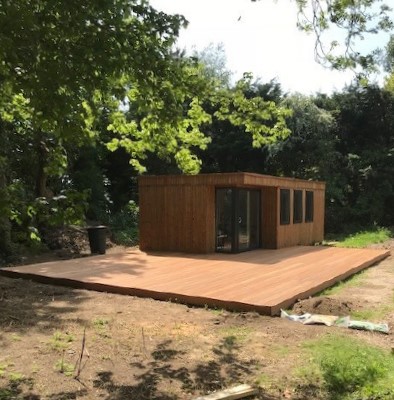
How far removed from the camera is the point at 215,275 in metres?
8.29

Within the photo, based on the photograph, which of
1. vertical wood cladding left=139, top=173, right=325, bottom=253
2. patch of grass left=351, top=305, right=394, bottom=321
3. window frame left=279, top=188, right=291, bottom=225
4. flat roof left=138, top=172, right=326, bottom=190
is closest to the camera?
patch of grass left=351, top=305, right=394, bottom=321

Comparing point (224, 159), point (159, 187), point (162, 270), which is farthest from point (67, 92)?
point (224, 159)

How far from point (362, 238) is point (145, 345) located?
42.4 ft

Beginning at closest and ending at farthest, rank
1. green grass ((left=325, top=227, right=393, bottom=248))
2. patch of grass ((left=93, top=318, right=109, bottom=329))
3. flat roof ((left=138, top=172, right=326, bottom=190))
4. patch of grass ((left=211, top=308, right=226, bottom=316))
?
patch of grass ((left=93, top=318, right=109, bottom=329)) < patch of grass ((left=211, top=308, right=226, bottom=316)) < flat roof ((left=138, top=172, right=326, bottom=190)) < green grass ((left=325, top=227, right=393, bottom=248))

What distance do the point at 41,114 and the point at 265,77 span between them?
Answer: 2090cm

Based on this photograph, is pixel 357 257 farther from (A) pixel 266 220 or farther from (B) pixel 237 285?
(B) pixel 237 285

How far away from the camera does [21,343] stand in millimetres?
4711

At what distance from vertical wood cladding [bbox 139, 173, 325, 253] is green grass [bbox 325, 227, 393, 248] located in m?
2.93

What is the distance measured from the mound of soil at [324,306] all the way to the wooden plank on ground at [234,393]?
261 centimetres

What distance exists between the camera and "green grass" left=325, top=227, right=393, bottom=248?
49.8 feet

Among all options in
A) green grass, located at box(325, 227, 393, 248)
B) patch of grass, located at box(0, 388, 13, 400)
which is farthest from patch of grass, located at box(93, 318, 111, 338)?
green grass, located at box(325, 227, 393, 248)

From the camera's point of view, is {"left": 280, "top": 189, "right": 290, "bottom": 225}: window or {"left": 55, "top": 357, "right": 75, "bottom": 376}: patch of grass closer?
{"left": 55, "top": 357, "right": 75, "bottom": 376}: patch of grass

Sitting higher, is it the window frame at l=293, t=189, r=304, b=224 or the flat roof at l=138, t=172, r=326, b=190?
the flat roof at l=138, t=172, r=326, b=190

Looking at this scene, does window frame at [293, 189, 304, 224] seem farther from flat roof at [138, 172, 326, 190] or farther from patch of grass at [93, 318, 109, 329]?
patch of grass at [93, 318, 109, 329]
